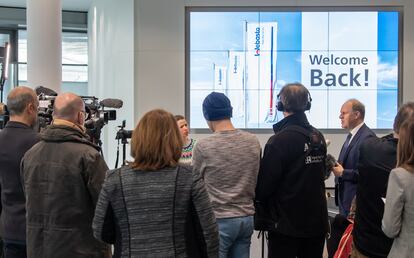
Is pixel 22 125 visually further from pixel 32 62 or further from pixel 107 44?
pixel 107 44

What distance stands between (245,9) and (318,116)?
5.39 feet

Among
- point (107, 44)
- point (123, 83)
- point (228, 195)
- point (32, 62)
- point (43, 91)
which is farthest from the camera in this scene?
point (107, 44)

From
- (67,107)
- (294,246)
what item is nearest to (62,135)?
(67,107)

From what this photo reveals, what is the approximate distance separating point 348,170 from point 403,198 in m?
1.37

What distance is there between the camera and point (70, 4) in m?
8.85

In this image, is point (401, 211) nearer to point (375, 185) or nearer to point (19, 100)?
point (375, 185)

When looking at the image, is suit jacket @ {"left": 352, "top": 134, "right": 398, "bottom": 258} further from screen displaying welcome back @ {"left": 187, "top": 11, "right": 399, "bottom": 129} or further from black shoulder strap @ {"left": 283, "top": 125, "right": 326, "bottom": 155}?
screen displaying welcome back @ {"left": 187, "top": 11, "right": 399, "bottom": 129}

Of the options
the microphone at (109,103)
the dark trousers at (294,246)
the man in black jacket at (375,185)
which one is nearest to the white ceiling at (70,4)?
the microphone at (109,103)

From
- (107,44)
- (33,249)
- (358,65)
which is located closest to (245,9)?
(358,65)

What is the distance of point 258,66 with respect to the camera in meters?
6.20

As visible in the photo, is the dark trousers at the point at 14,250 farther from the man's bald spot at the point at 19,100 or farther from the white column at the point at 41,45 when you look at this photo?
the white column at the point at 41,45

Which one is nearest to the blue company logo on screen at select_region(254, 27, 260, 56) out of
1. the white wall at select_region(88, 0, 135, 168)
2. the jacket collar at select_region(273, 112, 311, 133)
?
the white wall at select_region(88, 0, 135, 168)

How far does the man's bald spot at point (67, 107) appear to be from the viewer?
246cm

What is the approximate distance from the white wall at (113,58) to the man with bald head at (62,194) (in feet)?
13.1
